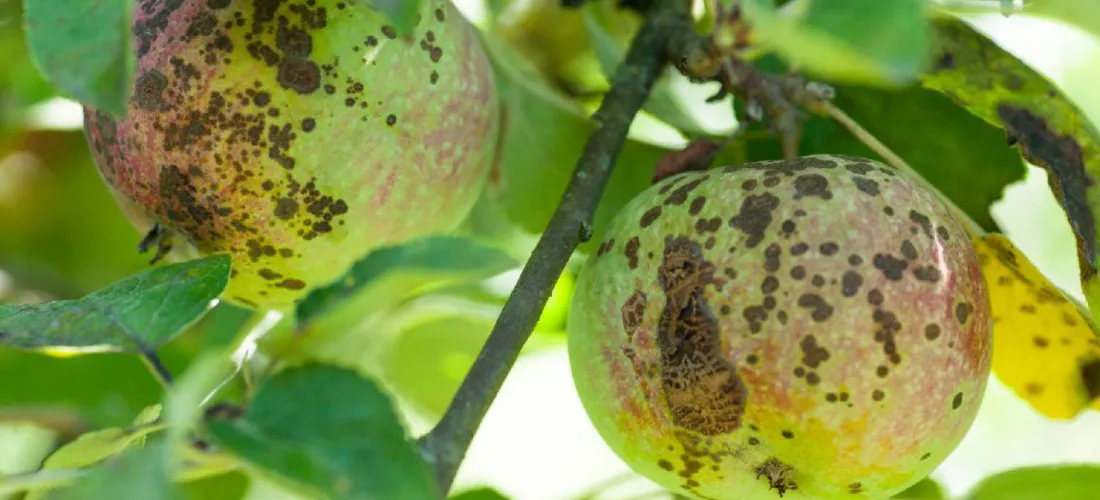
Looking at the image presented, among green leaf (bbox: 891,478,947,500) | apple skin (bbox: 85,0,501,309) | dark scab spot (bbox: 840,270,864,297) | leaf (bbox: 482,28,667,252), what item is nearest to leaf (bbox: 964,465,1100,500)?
green leaf (bbox: 891,478,947,500)

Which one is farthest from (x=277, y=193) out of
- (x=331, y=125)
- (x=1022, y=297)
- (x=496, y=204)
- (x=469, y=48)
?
(x=1022, y=297)

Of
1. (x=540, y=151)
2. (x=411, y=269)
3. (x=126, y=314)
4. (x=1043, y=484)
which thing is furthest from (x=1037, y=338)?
(x=126, y=314)

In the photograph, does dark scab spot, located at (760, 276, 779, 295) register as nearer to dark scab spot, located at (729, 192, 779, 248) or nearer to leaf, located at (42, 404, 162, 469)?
dark scab spot, located at (729, 192, 779, 248)

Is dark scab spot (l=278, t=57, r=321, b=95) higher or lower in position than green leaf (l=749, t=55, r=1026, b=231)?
lower

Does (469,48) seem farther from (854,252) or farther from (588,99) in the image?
(588,99)

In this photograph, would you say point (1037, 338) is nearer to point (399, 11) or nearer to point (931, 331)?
point (931, 331)

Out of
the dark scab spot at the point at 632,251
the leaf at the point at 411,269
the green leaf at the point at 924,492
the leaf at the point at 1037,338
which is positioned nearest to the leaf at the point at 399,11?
the leaf at the point at 411,269
